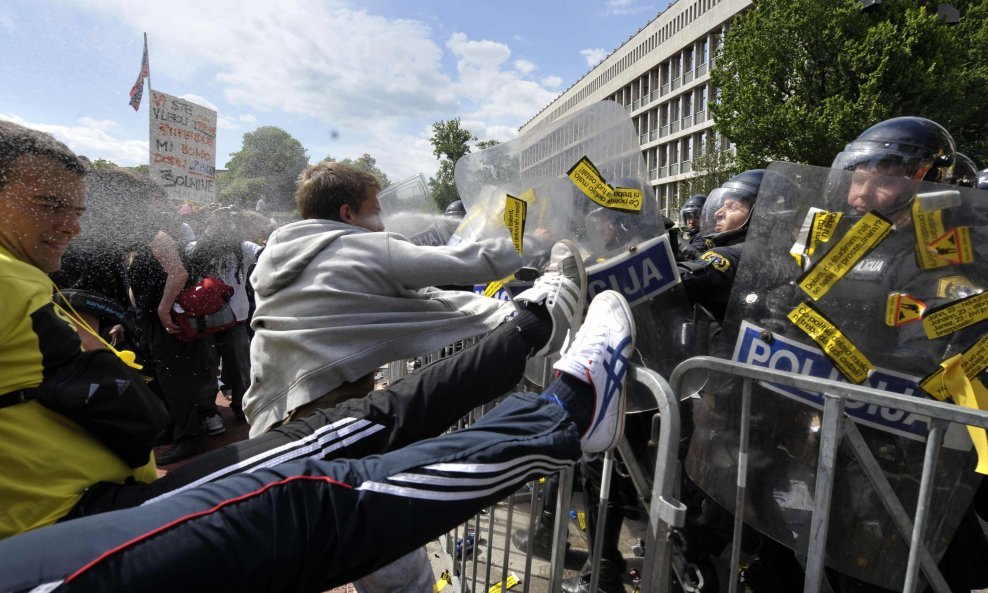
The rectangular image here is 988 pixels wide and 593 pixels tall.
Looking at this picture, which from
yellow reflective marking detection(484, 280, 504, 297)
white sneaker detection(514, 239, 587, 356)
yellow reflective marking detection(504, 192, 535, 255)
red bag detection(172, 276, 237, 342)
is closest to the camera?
white sneaker detection(514, 239, 587, 356)

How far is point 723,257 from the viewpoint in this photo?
8.12 feet

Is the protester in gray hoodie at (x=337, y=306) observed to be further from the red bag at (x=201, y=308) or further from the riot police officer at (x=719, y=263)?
the red bag at (x=201, y=308)

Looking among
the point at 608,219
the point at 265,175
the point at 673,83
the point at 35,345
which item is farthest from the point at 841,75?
the point at 673,83

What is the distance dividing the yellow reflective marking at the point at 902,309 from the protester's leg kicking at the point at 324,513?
77 centimetres

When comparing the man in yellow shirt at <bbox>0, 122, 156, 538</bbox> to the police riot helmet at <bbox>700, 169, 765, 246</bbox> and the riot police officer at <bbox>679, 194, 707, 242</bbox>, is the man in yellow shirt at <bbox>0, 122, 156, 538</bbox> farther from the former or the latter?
the riot police officer at <bbox>679, 194, 707, 242</bbox>

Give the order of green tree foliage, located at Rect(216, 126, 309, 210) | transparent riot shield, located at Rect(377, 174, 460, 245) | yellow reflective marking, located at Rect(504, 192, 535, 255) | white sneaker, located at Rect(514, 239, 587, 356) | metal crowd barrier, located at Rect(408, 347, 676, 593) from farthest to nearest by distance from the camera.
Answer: green tree foliage, located at Rect(216, 126, 309, 210), transparent riot shield, located at Rect(377, 174, 460, 245), yellow reflective marking, located at Rect(504, 192, 535, 255), white sneaker, located at Rect(514, 239, 587, 356), metal crowd barrier, located at Rect(408, 347, 676, 593)

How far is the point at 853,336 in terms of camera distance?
5.32ft

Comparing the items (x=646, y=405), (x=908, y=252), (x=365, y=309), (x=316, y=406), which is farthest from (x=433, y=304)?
(x=908, y=252)

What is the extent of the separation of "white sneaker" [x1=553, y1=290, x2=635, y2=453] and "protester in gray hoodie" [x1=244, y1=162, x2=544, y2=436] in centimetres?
71

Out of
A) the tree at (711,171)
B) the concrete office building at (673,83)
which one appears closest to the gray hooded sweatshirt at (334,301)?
the tree at (711,171)

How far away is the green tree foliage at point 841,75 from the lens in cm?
1402

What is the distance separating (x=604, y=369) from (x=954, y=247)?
1023 millimetres

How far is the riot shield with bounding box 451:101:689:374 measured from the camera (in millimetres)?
2115

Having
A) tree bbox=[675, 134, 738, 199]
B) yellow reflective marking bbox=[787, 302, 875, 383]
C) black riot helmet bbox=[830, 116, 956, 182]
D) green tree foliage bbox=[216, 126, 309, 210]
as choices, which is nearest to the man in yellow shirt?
yellow reflective marking bbox=[787, 302, 875, 383]
